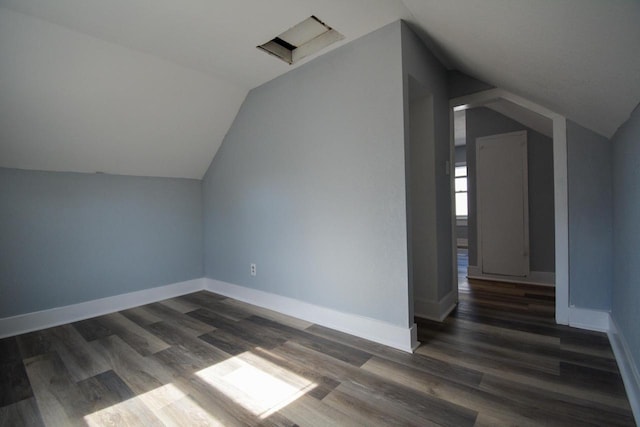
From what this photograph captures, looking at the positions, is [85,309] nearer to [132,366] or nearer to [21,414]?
[132,366]

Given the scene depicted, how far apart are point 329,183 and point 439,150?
1.05 m

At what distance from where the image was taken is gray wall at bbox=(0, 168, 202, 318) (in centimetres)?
231

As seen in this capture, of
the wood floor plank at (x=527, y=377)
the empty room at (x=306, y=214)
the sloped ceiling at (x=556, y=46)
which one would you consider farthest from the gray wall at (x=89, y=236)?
the sloped ceiling at (x=556, y=46)

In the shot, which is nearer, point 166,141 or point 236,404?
point 236,404

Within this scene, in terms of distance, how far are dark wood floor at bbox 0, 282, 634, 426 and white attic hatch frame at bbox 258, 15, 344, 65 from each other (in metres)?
2.24

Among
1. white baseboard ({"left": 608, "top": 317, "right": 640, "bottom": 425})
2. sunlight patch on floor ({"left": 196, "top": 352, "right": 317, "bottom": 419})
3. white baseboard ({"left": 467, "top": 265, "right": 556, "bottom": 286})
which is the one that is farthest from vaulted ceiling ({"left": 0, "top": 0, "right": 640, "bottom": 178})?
white baseboard ({"left": 467, "top": 265, "right": 556, "bottom": 286})

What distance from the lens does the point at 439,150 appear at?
244cm

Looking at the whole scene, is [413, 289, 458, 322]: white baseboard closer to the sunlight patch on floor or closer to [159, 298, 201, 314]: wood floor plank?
the sunlight patch on floor

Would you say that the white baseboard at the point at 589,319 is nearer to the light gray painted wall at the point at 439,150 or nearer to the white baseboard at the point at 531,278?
the light gray painted wall at the point at 439,150

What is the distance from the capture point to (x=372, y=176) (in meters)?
1.99

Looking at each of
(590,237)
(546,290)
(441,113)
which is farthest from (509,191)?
(441,113)

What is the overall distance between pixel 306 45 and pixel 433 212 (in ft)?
5.66

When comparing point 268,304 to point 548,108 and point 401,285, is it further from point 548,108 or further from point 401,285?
point 548,108

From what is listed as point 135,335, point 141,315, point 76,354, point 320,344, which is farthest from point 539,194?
point 76,354
